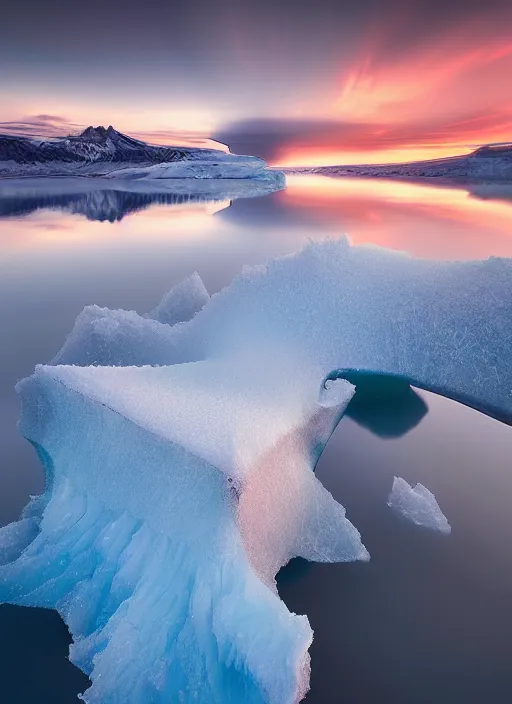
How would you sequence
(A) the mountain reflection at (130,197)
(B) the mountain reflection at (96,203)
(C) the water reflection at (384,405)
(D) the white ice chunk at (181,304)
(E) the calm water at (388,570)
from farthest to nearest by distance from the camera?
1. (A) the mountain reflection at (130,197)
2. (B) the mountain reflection at (96,203)
3. (D) the white ice chunk at (181,304)
4. (C) the water reflection at (384,405)
5. (E) the calm water at (388,570)

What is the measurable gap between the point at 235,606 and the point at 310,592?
512 millimetres

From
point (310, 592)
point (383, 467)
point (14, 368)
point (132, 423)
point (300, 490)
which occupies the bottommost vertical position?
point (14, 368)

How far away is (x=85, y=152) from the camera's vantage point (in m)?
61.1

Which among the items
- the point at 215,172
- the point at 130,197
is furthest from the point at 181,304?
the point at 215,172

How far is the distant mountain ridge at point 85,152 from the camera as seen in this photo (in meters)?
49.8

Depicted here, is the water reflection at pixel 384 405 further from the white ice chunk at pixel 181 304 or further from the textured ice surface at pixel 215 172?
the textured ice surface at pixel 215 172

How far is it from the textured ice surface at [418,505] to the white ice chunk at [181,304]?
2.31 metres

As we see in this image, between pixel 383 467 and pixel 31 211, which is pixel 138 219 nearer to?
pixel 31 211

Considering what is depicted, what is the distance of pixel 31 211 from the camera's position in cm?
1534

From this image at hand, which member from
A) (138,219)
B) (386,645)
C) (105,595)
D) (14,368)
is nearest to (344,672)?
(386,645)

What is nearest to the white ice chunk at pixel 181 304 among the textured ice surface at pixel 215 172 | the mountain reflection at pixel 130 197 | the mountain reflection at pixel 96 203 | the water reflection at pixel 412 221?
the water reflection at pixel 412 221

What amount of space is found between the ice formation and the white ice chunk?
78 cm

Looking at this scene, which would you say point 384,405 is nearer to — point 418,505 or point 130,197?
point 418,505

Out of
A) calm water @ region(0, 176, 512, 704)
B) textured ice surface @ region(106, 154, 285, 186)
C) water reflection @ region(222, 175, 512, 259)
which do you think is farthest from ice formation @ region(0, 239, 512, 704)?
textured ice surface @ region(106, 154, 285, 186)
